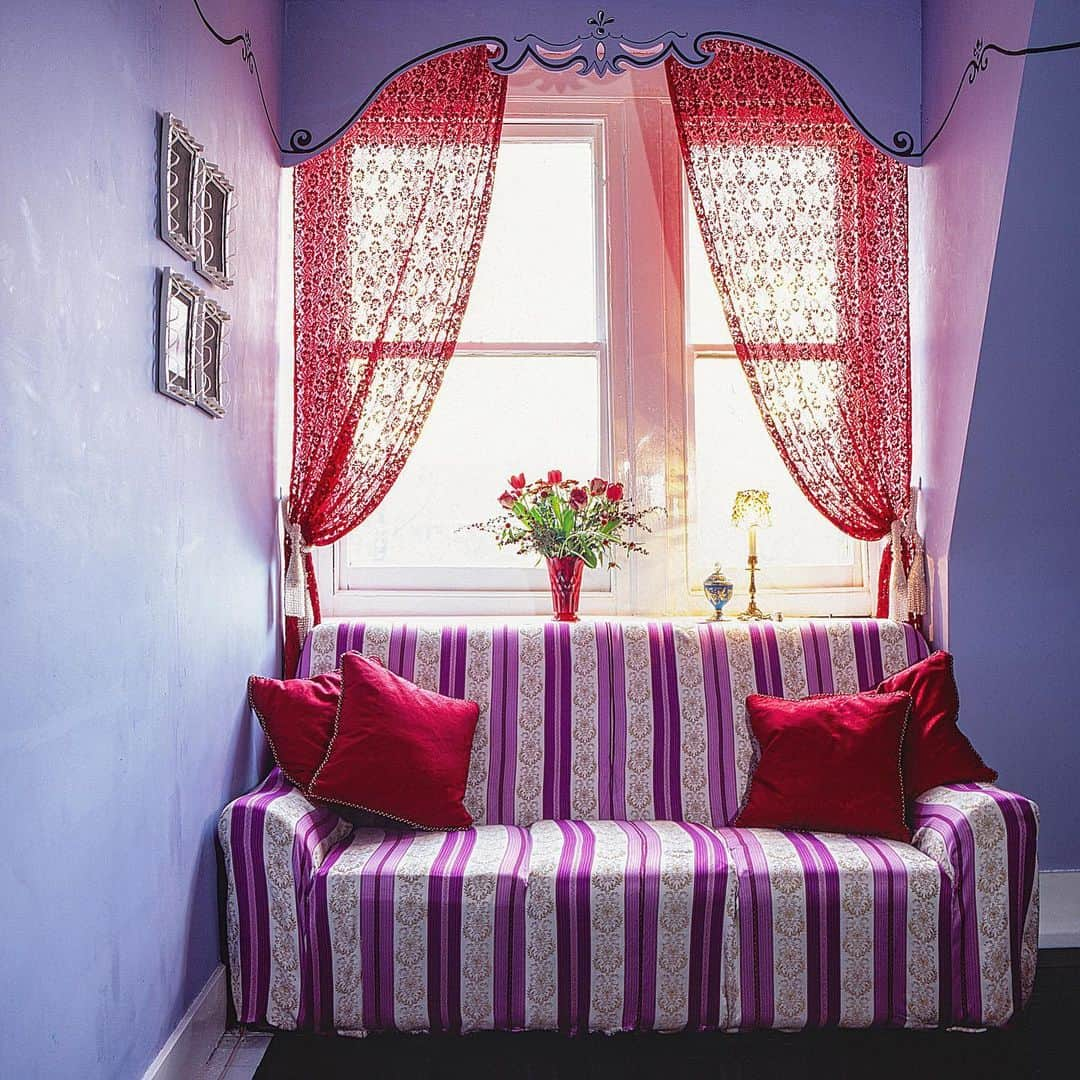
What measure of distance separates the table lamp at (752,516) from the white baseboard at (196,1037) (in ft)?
5.92

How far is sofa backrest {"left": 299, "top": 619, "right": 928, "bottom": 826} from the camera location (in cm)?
299

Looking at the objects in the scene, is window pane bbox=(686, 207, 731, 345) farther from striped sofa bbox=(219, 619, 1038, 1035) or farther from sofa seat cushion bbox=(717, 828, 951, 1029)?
sofa seat cushion bbox=(717, 828, 951, 1029)

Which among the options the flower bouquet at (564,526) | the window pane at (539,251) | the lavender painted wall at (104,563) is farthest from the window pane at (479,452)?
the lavender painted wall at (104,563)

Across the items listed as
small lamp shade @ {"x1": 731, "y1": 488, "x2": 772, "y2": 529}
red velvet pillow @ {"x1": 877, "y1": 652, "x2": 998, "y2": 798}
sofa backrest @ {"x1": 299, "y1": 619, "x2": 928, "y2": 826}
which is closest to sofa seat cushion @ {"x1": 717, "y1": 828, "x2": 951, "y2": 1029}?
red velvet pillow @ {"x1": 877, "y1": 652, "x2": 998, "y2": 798}

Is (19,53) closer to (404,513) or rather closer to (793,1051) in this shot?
(404,513)

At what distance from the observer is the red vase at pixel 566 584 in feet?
10.8

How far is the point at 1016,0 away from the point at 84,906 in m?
2.90

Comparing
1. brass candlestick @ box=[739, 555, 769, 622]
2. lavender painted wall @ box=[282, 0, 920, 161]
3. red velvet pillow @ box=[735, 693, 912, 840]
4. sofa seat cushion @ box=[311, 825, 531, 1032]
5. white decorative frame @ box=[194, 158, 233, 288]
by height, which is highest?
lavender painted wall @ box=[282, 0, 920, 161]

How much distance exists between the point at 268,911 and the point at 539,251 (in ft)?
7.38

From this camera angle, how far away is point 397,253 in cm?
333

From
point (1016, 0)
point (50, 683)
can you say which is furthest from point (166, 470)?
point (1016, 0)

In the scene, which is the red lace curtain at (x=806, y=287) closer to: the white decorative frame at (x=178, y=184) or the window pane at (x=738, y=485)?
the window pane at (x=738, y=485)

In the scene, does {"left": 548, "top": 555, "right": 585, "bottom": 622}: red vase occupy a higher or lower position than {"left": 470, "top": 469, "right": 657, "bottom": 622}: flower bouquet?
lower

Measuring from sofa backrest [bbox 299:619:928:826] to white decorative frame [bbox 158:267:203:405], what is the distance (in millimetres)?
1038
